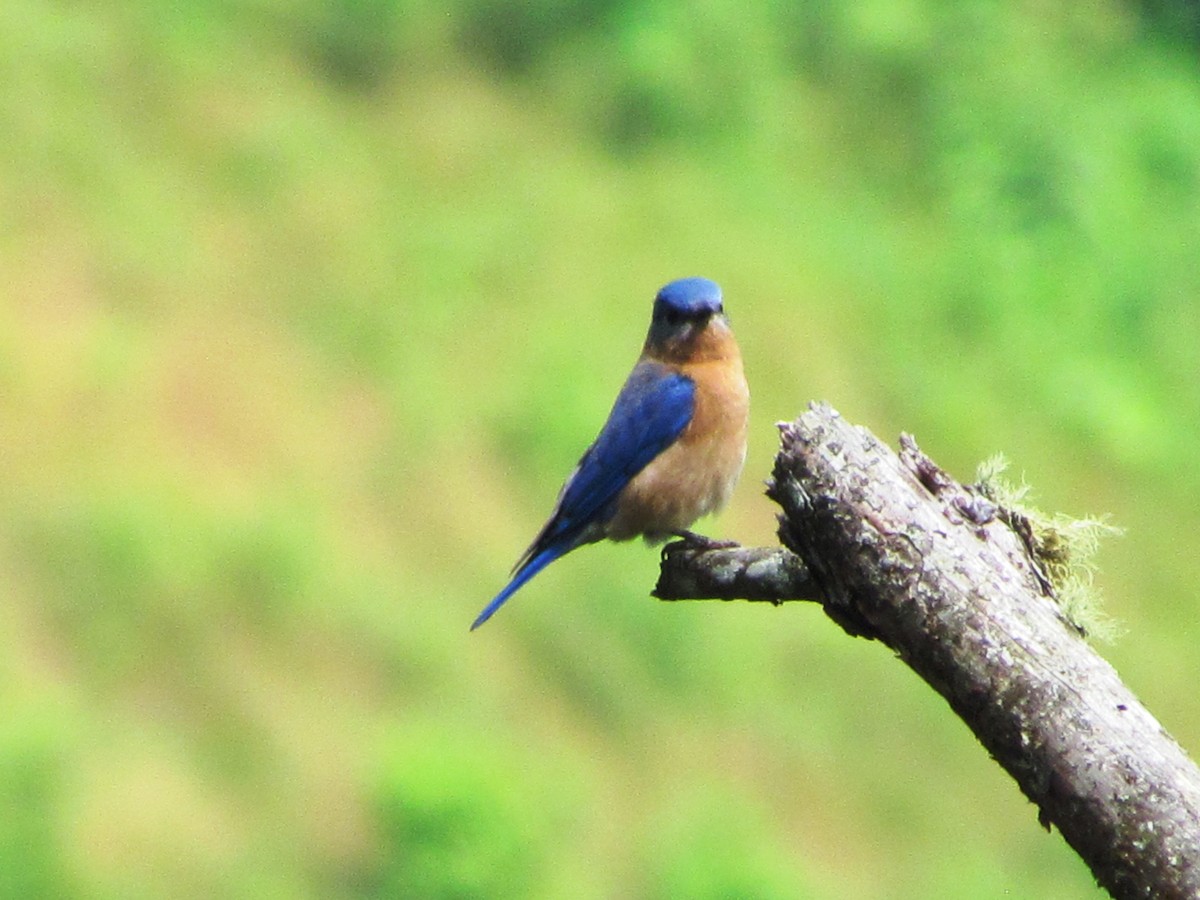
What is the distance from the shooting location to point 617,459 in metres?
6.52

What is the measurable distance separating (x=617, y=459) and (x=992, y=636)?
9.76ft

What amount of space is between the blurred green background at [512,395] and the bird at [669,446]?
232 cm

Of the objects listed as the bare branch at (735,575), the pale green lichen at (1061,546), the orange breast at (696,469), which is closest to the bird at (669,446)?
the orange breast at (696,469)

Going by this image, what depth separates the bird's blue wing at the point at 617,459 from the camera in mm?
6457

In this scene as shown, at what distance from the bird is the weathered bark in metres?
2.34

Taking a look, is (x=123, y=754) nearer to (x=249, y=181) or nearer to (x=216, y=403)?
(x=216, y=403)

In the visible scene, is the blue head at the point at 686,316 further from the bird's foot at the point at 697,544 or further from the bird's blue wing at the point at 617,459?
the bird's foot at the point at 697,544

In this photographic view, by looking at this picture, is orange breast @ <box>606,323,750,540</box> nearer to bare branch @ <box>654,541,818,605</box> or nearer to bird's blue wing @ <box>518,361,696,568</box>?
bird's blue wing @ <box>518,361,696,568</box>

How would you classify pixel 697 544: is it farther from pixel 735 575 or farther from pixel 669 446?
pixel 735 575

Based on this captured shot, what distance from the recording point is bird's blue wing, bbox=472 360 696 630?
646cm

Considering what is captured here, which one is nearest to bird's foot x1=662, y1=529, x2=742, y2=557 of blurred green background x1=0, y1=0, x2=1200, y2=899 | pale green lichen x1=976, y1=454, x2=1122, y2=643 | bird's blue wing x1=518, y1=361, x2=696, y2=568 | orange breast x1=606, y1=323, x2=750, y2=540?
orange breast x1=606, y1=323, x2=750, y2=540

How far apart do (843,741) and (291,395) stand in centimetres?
334

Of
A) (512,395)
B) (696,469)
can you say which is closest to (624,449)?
(696,469)

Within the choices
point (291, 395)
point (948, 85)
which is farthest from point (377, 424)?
point (948, 85)
